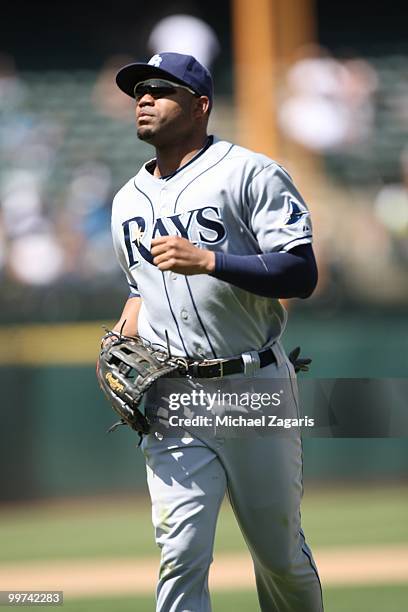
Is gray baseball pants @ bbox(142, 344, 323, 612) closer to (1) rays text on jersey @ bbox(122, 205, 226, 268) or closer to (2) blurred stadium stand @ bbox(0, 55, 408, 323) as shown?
(1) rays text on jersey @ bbox(122, 205, 226, 268)

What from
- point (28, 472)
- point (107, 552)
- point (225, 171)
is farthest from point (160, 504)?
point (28, 472)

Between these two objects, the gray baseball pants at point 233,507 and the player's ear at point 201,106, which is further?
the player's ear at point 201,106

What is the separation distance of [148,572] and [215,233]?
2.87m

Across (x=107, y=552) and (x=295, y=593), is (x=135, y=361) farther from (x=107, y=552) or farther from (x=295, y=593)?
(x=107, y=552)

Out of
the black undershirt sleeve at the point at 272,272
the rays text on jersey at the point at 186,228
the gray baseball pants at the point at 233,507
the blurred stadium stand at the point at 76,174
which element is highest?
the blurred stadium stand at the point at 76,174

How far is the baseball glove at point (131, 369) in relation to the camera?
366cm

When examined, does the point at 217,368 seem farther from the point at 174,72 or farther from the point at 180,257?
the point at 174,72

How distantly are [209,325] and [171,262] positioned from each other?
427mm

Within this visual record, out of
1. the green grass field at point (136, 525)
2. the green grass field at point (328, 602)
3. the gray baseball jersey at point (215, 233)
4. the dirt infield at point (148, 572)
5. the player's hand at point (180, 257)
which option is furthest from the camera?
the green grass field at point (136, 525)

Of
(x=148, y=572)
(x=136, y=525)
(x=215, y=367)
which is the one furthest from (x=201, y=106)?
(x=136, y=525)

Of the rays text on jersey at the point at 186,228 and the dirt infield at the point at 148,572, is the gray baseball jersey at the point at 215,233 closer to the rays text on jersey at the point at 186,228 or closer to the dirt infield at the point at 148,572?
the rays text on jersey at the point at 186,228

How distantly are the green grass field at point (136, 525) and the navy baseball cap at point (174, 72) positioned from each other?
11.3 ft

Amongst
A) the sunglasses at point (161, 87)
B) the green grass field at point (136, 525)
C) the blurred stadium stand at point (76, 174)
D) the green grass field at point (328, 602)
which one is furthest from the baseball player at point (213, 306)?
the blurred stadium stand at point (76, 174)

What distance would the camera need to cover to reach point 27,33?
11656 millimetres
